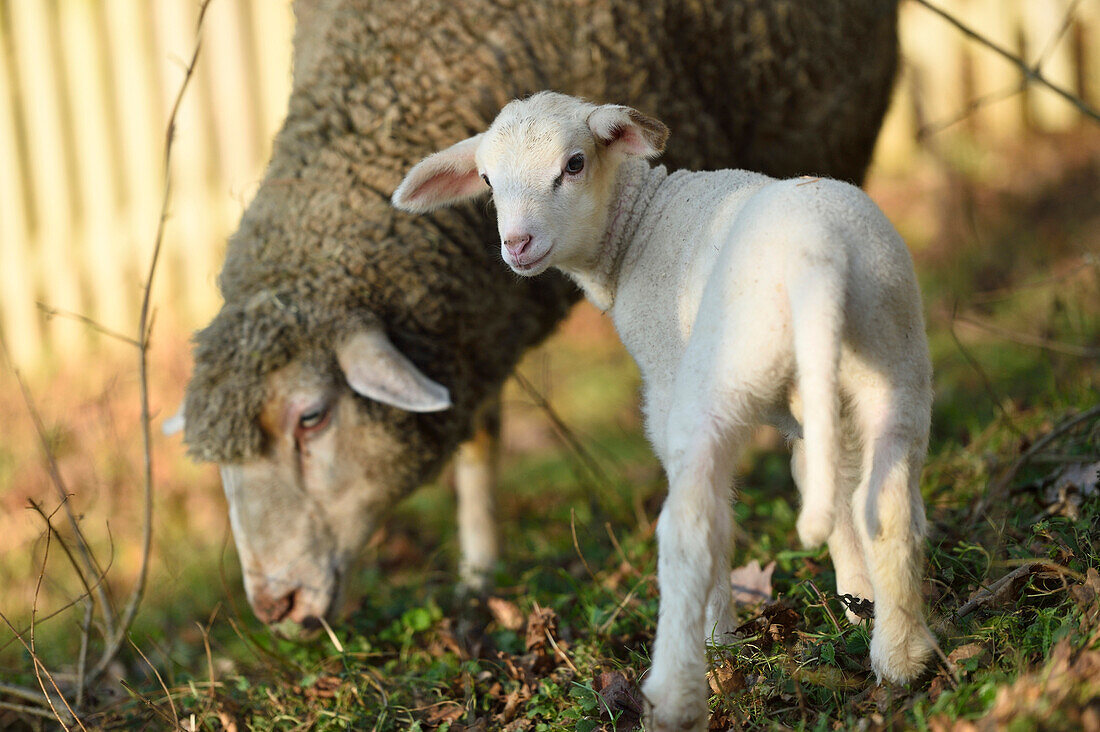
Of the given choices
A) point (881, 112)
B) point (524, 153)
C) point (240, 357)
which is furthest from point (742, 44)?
point (240, 357)

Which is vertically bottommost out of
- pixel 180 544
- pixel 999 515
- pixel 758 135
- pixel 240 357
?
pixel 180 544

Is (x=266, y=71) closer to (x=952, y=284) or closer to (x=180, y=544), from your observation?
(x=180, y=544)

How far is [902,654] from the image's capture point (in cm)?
198

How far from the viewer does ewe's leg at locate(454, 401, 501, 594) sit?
168 inches

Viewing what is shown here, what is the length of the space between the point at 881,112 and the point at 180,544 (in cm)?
408

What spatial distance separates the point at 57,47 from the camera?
7668 millimetres

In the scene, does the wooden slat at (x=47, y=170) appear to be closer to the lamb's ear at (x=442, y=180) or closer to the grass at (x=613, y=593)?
the grass at (x=613, y=593)

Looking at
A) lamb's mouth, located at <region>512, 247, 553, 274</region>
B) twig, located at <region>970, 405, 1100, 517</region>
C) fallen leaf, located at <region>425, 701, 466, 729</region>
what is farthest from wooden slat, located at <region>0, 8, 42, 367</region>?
twig, located at <region>970, 405, 1100, 517</region>

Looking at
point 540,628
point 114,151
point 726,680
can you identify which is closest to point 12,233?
point 114,151

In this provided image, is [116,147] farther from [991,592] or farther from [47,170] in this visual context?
[991,592]

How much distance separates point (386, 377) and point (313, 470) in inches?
18.2

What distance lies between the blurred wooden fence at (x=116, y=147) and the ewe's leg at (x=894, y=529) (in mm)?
6393

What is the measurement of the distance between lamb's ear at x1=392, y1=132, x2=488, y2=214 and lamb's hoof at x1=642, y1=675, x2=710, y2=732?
133 cm

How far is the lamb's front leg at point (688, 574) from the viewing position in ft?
6.00
